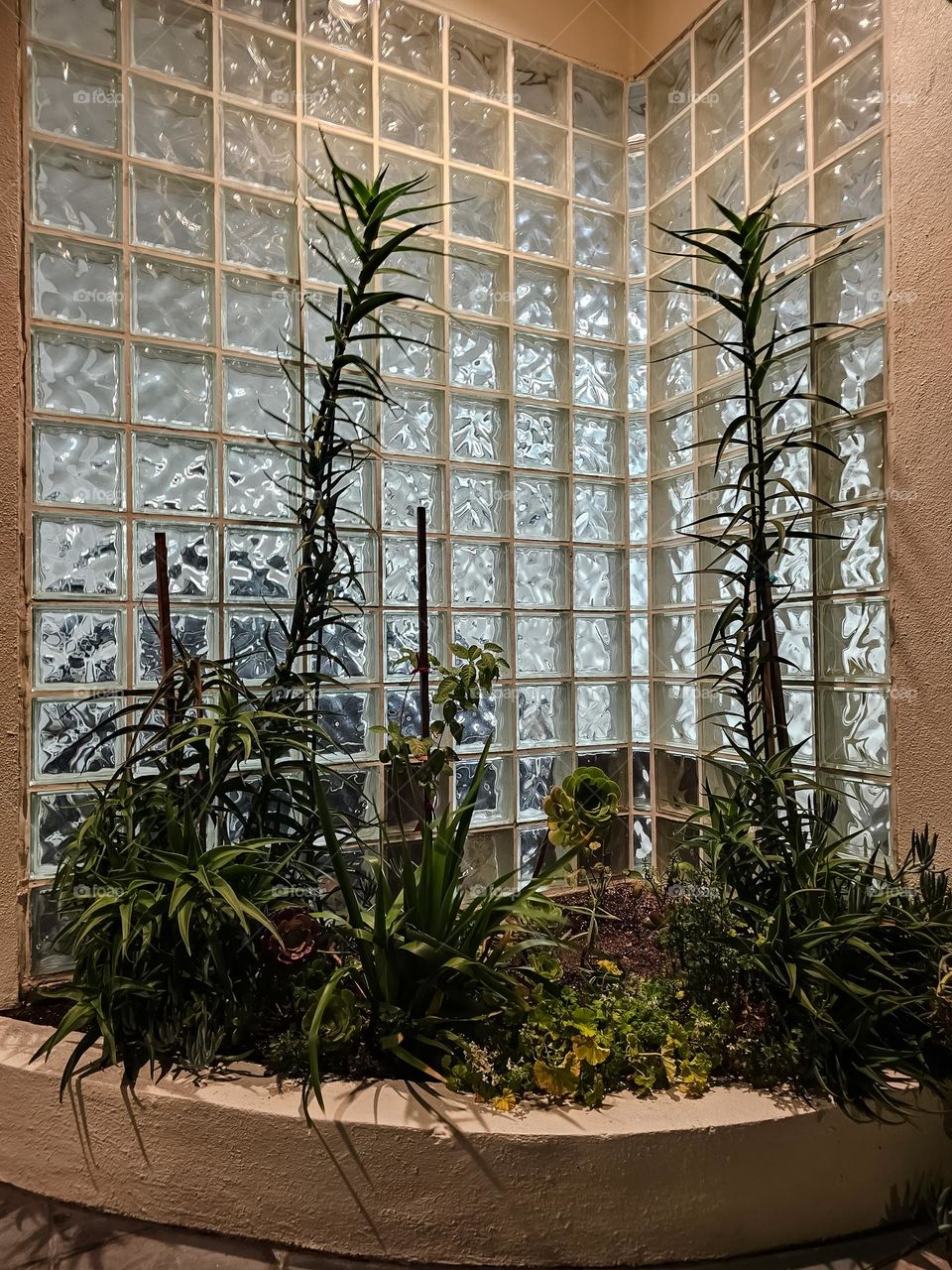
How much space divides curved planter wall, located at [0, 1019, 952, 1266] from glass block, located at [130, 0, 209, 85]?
2473 mm

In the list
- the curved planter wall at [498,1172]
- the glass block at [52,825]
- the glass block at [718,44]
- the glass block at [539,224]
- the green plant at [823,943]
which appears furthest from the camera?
the glass block at [539,224]

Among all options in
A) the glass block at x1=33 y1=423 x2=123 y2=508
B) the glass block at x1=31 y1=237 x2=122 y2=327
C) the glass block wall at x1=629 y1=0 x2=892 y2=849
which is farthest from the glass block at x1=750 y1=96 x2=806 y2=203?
the glass block at x1=33 y1=423 x2=123 y2=508

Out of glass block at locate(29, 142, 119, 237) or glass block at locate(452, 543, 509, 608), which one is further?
glass block at locate(452, 543, 509, 608)

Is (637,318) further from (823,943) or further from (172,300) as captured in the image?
(823,943)

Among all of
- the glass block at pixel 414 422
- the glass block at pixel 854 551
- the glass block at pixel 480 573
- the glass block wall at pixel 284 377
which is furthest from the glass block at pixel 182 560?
the glass block at pixel 854 551

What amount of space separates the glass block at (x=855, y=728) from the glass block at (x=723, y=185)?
1.48 meters

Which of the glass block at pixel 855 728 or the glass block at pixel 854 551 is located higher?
the glass block at pixel 854 551

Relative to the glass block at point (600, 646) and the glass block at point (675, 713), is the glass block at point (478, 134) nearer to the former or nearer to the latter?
the glass block at point (600, 646)

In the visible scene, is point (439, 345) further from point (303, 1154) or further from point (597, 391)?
point (303, 1154)

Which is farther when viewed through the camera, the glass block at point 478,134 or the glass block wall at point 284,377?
the glass block at point 478,134

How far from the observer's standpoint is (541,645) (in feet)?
9.07

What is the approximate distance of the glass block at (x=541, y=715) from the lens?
8.91ft

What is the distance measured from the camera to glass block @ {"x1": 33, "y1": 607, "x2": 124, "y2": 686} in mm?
2096

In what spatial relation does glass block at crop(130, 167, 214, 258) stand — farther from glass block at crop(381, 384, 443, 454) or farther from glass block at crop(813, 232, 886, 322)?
glass block at crop(813, 232, 886, 322)
